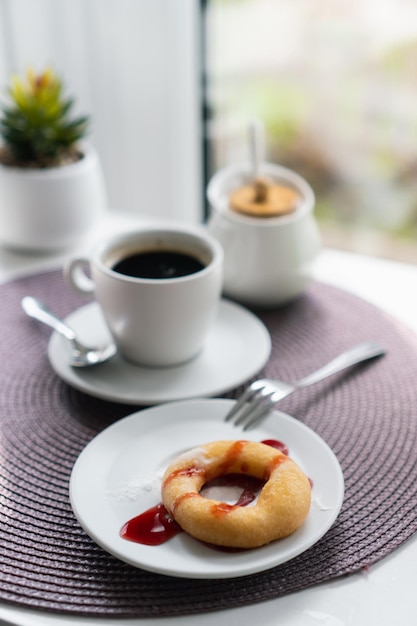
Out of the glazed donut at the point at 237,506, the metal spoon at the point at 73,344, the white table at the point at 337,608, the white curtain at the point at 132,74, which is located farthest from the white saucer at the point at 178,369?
the white curtain at the point at 132,74

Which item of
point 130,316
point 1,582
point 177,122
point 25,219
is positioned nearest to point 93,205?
point 25,219

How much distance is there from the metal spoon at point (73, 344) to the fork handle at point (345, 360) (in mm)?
198

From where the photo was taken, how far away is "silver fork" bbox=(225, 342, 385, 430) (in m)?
0.66

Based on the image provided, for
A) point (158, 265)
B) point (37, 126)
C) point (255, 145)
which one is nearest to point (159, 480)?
point (158, 265)

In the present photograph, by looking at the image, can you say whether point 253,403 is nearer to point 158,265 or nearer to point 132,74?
point 158,265

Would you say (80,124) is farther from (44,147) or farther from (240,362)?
(240,362)

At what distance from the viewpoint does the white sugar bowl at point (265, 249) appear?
0.83 m

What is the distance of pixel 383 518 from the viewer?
565 millimetres

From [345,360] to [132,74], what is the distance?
0.89 metres

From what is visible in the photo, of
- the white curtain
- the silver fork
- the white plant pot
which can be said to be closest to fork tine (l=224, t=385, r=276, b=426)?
the silver fork

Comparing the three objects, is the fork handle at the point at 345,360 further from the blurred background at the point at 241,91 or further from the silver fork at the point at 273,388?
the blurred background at the point at 241,91

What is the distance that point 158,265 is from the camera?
77 cm

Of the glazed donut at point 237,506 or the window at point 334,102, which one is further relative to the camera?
the window at point 334,102

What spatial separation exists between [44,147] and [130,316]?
364 millimetres
